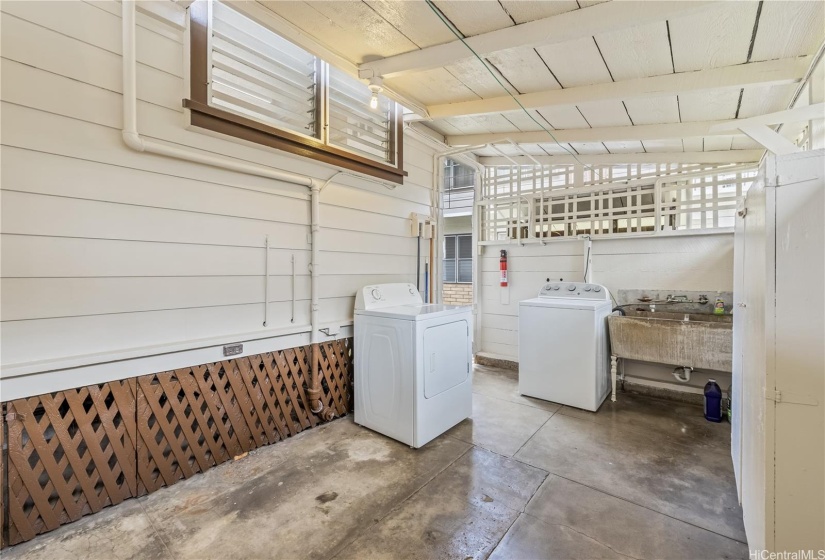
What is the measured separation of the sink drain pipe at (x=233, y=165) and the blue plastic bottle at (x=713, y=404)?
3.21 meters

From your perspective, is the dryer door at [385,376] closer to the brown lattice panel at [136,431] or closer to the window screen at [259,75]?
the brown lattice panel at [136,431]

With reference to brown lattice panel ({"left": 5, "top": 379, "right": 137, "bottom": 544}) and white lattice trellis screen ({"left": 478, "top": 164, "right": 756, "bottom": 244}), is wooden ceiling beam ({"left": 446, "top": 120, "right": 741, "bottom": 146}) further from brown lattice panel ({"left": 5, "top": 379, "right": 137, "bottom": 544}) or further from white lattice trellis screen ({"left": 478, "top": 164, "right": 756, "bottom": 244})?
brown lattice panel ({"left": 5, "top": 379, "right": 137, "bottom": 544})

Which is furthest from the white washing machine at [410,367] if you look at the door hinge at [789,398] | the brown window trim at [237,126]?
the door hinge at [789,398]

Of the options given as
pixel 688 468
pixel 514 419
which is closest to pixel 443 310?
pixel 514 419

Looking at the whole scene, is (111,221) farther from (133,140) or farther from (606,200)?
(606,200)

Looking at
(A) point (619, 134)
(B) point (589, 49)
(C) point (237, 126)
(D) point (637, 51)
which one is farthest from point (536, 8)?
(C) point (237, 126)

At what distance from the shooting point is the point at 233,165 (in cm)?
238

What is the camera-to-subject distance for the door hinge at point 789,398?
1.08 meters

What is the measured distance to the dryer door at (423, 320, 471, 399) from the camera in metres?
2.71

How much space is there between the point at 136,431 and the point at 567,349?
3270mm

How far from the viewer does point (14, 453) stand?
1.69 m

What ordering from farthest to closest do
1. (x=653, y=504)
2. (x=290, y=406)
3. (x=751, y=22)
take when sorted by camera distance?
1. (x=290, y=406)
2. (x=653, y=504)
3. (x=751, y=22)

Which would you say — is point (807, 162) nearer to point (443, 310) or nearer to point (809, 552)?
point (809, 552)

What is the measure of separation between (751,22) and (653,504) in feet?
7.92
